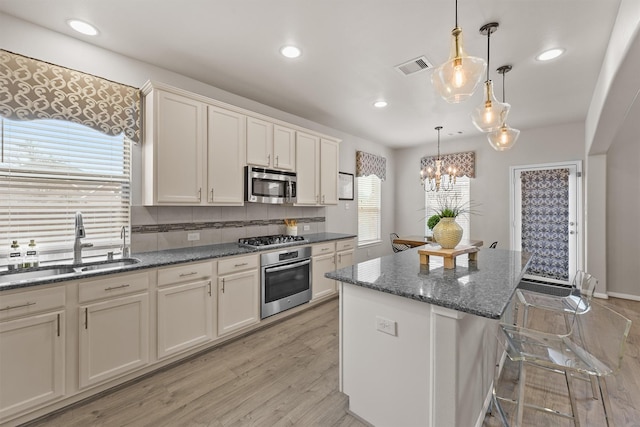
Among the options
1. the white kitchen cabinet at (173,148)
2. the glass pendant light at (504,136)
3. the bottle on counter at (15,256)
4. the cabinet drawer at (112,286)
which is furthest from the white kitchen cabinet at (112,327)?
the glass pendant light at (504,136)

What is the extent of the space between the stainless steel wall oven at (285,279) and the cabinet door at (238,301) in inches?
3.8

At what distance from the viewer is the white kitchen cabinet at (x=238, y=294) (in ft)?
9.23

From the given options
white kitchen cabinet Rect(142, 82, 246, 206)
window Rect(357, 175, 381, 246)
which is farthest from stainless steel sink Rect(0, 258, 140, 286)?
window Rect(357, 175, 381, 246)

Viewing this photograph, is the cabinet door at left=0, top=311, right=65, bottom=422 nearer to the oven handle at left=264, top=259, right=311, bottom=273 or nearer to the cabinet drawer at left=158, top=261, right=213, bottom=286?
the cabinet drawer at left=158, top=261, right=213, bottom=286

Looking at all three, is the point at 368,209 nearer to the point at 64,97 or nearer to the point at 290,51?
the point at 290,51

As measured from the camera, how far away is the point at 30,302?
1803 millimetres

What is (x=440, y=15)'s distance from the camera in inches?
83.4

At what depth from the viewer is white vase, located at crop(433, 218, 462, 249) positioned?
2.01 meters

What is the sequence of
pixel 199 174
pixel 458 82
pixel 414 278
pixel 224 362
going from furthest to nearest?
pixel 199 174 < pixel 224 362 < pixel 414 278 < pixel 458 82

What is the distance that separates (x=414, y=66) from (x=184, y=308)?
3168 mm

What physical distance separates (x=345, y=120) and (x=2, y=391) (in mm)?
4507

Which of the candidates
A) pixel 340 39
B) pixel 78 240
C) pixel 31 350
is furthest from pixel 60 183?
pixel 340 39

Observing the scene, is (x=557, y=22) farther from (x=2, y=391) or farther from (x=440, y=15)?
(x=2, y=391)

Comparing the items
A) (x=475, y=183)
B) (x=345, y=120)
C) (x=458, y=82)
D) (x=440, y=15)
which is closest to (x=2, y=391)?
(x=458, y=82)
